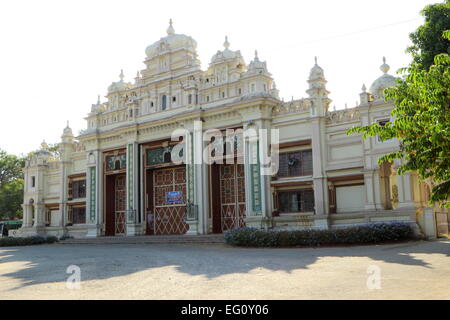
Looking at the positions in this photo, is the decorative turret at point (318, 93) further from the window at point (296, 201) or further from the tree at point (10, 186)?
the tree at point (10, 186)

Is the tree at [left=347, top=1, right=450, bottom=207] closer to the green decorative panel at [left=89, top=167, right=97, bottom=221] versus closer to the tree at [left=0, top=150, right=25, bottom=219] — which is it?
the green decorative panel at [left=89, top=167, right=97, bottom=221]

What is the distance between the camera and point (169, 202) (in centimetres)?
3111

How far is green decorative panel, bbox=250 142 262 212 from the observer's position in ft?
85.1

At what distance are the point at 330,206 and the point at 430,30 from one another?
32.5 ft

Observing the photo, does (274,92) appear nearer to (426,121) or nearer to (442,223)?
(442,223)

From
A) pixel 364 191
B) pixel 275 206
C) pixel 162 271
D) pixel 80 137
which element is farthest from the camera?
pixel 80 137

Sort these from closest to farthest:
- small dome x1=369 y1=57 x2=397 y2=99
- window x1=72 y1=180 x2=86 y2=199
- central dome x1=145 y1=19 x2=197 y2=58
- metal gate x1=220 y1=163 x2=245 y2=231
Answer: small dome x1=369 y1=57 x2=397 y2=99
metal gate x1=220 y1=163 x2=245 y2=231
central dome x1=145 y1=19 x2=197 y2=58
window x1=72 y1=180 x2=86 y2=199

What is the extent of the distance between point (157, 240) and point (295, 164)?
8714mm

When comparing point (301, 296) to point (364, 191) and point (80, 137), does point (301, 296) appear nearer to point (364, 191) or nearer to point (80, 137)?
point (364, 191)

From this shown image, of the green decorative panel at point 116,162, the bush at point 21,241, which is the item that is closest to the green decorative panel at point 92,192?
the green decorative panel at point 116,162

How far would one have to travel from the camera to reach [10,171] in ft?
187

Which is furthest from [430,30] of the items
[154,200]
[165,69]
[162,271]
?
[154,200]

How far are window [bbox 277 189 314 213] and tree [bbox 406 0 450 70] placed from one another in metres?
9.42

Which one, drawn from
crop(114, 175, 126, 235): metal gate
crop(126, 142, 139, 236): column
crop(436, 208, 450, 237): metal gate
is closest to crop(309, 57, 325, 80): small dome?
crop(436, 208, 450, 237): metal gate
